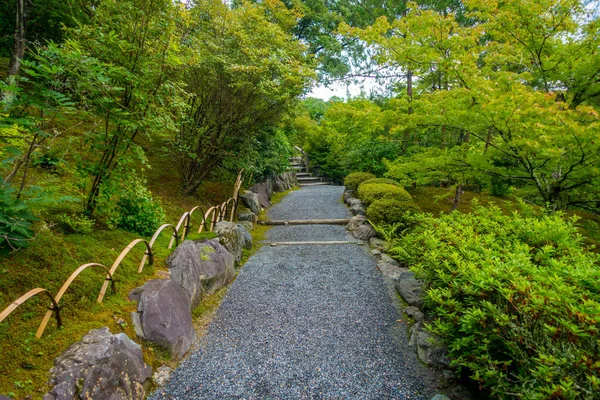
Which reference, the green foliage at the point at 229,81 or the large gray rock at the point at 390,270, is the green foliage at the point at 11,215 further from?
the large gray rock at the point at 390,270

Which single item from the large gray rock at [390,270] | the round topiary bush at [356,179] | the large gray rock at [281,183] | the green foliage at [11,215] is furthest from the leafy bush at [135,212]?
the large gray rock at [281,183]

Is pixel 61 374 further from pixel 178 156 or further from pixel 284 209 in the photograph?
pixel 284 209

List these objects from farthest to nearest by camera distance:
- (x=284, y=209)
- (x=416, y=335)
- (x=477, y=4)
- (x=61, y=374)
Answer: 1. (x=284, y=209)
2. (x=477, y=4)
3. (x=416, y=335)
4. (x=61, y=374)

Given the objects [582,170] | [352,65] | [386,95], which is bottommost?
[582,170]

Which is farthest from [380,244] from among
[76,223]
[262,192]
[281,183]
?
[281,183]

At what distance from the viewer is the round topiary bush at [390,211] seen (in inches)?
225

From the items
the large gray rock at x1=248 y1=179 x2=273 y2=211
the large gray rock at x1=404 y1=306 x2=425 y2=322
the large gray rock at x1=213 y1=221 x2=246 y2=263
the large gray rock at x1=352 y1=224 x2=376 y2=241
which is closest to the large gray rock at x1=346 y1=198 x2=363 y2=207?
the large gray rock at x1=352 y1=224 x2=376 y2=241

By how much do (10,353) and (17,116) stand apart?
1653mm

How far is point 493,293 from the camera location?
1.98 metres

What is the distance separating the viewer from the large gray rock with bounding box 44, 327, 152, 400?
1680 millimetres

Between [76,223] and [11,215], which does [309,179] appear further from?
[11,215]

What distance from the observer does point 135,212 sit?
3582 millimetres

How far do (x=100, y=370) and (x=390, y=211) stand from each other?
5.22 metres

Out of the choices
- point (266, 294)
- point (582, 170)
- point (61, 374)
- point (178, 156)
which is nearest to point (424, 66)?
point (582, 170)
